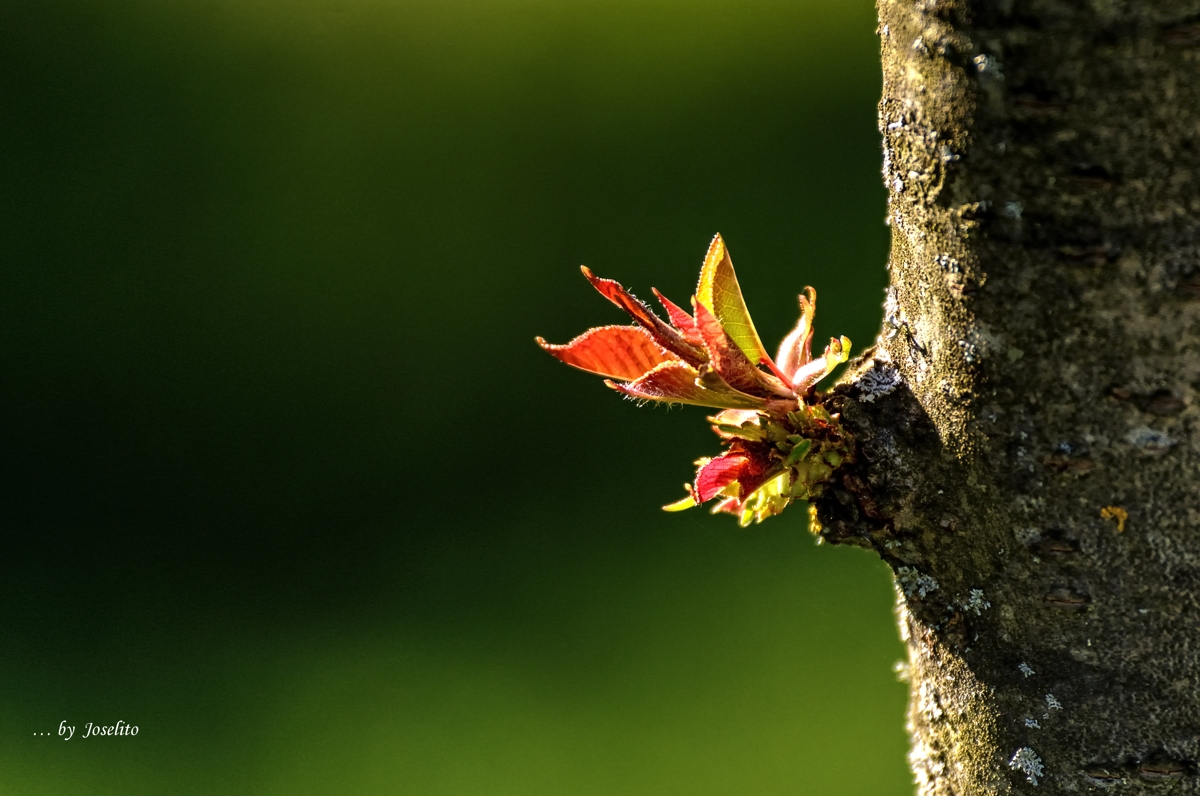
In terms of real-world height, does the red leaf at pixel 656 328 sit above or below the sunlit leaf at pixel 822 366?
above

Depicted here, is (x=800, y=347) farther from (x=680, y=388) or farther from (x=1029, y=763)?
(x=1029, y=763)

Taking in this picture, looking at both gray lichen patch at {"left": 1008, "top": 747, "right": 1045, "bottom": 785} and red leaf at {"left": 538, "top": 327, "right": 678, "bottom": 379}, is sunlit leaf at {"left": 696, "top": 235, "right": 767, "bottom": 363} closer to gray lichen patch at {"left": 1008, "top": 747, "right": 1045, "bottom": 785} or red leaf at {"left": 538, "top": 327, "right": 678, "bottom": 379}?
A: red leaf at {"left": 538, "top": 327, "right": 678, "bottom": 379}

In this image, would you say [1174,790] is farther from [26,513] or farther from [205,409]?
[26,513]

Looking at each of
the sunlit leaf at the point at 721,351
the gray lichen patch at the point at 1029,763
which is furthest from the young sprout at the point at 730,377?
the gray lichen patch at the point at 1029,763

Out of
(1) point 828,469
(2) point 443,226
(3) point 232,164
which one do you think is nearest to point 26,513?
(3) point 232,164

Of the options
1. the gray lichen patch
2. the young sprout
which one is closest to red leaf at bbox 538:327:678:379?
the young sprout

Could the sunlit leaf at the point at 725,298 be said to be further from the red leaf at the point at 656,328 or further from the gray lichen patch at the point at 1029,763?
the gray lichen patch at the point at 1029,763

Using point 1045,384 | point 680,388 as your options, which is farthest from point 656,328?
point 1045,384
